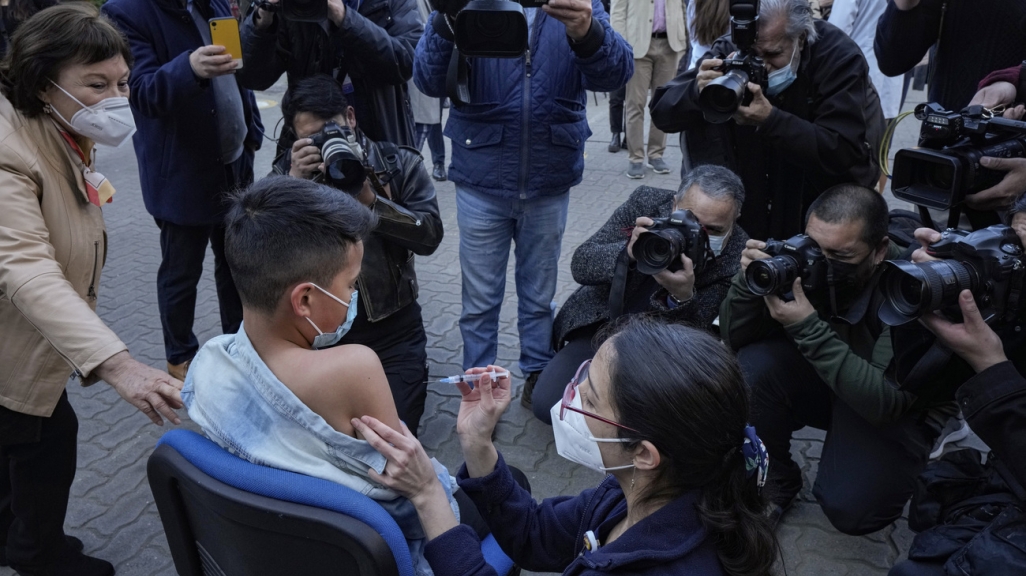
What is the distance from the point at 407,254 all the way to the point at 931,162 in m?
1.99

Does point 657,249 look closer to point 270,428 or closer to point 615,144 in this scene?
point 270,428

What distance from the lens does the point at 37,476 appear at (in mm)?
2605

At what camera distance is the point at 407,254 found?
11.3 ft

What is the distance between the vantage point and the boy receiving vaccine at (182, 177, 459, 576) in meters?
1.66

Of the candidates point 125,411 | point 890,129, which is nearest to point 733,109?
point 890,129

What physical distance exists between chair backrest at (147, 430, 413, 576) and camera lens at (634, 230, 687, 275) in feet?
5.72

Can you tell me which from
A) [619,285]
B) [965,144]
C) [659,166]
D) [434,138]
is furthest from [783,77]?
[659,166]

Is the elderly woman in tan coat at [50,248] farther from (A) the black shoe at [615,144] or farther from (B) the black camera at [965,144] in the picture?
(A) the black shoe at [615,144]

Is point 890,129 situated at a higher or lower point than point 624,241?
higher

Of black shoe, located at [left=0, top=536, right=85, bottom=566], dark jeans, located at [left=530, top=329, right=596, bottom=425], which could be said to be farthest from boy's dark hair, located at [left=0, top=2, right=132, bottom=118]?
dark jeans, located at [left=530, top=329, right=596, bottom=425]

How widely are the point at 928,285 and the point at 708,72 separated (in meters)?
1.43

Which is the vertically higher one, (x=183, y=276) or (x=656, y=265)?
(x=656, y=265)

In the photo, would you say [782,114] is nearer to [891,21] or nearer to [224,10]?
[891,21]

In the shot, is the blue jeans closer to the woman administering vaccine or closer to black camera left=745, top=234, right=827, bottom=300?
black camera left=745, top=234, right=827, bottom=300
